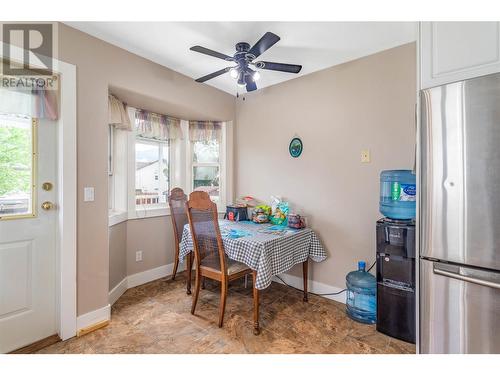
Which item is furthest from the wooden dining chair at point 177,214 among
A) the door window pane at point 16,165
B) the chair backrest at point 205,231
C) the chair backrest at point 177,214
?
the door window pane at point 16,165

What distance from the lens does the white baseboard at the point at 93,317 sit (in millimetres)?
1920

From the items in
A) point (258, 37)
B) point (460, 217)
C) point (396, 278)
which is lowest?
point (396, 278)

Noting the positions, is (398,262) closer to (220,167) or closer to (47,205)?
(220,167)

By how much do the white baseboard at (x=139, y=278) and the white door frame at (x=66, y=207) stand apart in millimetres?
487

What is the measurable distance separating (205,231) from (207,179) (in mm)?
1474

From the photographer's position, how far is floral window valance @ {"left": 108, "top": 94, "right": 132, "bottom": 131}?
2.41 meters

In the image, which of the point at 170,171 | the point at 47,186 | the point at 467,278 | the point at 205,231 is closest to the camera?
the point at 467,278

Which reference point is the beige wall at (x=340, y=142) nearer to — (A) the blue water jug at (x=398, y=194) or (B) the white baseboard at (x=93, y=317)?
(A) the blue water jug at (x=398, y=194)

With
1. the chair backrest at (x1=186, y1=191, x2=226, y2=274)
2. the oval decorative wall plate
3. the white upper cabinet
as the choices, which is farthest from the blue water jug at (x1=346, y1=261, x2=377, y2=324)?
the white upper cabinet

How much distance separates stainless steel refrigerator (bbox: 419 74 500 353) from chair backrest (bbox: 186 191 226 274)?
1404mm

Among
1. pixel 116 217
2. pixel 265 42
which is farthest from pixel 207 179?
pixel 265 42

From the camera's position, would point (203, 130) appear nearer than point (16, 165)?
No

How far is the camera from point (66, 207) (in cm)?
186
